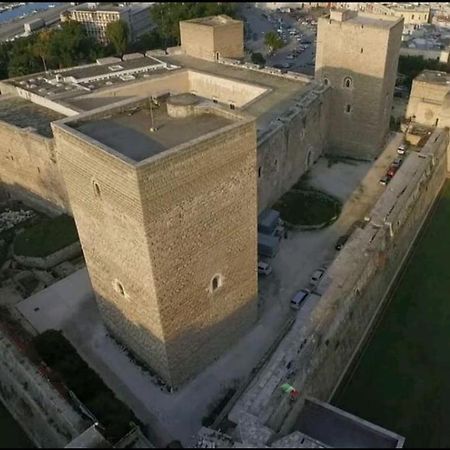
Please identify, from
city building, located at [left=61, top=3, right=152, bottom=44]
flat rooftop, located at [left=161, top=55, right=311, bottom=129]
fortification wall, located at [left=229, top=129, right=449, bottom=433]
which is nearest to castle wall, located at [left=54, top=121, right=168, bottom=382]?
fortification wall, located at [left=229, top=129, right=449, bottom=433]

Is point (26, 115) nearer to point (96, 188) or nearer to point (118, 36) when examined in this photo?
point (96, 188)

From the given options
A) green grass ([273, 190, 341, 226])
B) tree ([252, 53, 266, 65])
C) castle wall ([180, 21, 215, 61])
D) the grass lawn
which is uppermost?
castle wall ([180, 21, 215, 61])

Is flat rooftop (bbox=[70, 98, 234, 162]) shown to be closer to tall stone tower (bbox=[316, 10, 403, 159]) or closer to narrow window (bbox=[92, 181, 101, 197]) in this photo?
narrow window (bbox=[92, 181, 101, 197])

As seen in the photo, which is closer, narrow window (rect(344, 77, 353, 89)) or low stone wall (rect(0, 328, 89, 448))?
low stone wall (rect(0, 328, 89, 448))

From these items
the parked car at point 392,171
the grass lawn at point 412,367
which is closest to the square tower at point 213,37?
the parked car at point 392,171

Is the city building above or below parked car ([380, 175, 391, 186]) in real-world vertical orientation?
above

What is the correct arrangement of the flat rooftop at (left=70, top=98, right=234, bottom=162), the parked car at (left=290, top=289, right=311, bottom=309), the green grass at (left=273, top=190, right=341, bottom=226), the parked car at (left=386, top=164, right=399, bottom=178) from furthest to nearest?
the parked car at (left=386, top=164, right=399, bottom=178) → the green grass at (left=273, top=190, right=341, bottom=226) → the parked car at (left=290, top=289, right=311, bottom=309) → the flat rooftop at (left=70, top=98, right=234, bottom=162)

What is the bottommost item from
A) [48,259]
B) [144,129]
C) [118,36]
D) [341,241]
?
[341,241]

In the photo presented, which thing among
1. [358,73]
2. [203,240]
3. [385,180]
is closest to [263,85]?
[358,73]
